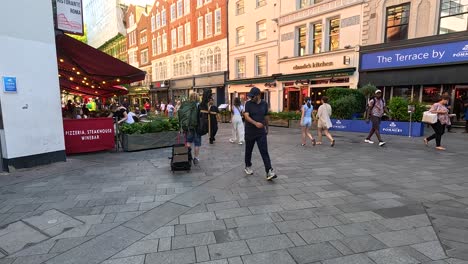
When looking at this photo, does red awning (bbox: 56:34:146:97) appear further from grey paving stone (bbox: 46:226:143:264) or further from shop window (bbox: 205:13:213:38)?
shop window (bbox: 205:13:213:38)

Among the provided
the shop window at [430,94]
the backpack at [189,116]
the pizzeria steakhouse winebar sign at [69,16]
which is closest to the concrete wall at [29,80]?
the pizzeria steakhouse winebar sign at [69,16]

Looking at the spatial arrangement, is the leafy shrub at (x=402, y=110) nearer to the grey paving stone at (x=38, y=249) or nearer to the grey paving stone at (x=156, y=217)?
the grey paving stone at (x=156, y=217)

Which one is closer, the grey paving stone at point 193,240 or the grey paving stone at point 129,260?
the grey paving stone at point 129,260

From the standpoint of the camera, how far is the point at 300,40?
1986 centimetres

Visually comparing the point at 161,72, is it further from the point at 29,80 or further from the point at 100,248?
the point at 100,248

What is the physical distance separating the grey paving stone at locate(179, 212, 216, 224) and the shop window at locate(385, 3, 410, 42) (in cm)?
1541

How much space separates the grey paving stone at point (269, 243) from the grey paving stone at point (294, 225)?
0.17 meters

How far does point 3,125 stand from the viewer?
576cm

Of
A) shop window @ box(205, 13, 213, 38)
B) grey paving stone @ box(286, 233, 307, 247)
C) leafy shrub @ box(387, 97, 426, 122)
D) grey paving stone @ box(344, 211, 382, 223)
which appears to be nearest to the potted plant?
grey paving stone @ box(286, 233, 307, 247)

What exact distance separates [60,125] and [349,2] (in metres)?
16.5

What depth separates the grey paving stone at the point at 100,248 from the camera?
270 centimetres

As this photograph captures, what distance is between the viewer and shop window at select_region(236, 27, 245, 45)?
78.8ft

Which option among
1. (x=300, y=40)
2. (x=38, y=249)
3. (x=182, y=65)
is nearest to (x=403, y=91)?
(x=300, y=40)

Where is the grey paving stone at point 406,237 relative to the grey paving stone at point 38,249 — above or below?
above
